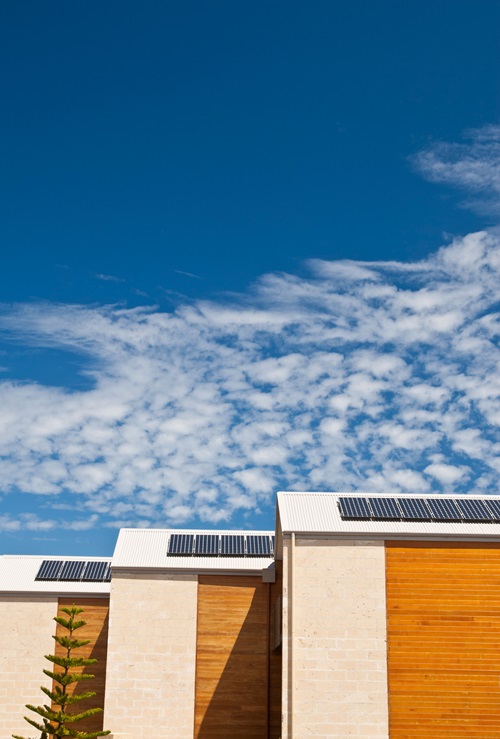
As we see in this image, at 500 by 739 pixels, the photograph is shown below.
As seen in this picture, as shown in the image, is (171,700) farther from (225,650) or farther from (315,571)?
(315,571)

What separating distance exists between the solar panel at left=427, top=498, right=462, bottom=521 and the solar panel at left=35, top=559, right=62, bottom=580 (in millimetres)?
17760

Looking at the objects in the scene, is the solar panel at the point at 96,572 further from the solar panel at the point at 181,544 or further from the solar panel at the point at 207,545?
the solar panel at the point at 207,545

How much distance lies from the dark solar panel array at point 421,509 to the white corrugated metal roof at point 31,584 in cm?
1345

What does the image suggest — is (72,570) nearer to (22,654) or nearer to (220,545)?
(22,654)

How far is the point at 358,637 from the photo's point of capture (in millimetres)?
25875

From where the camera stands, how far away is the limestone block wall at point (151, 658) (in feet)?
103

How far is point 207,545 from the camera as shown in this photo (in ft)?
115

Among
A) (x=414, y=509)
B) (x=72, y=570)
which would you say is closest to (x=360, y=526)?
(x=414, y=509)

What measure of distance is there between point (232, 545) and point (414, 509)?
970cm

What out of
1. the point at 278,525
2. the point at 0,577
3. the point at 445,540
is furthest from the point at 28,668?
the point at 445,540

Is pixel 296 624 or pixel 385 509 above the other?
pixel 385 509

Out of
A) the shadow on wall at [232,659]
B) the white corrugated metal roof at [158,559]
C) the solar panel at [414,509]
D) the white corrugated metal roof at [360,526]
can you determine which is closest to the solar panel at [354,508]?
the white corrugated metal roof at [360,526]

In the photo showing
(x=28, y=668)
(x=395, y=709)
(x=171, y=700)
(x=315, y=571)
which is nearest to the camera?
(x=395, y=709)

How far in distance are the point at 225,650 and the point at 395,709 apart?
9326 millimetres
